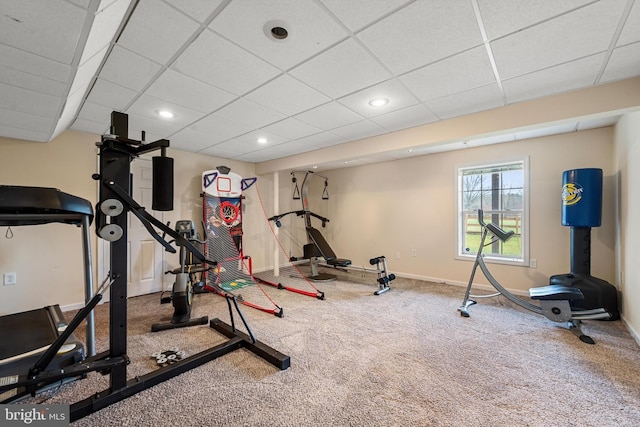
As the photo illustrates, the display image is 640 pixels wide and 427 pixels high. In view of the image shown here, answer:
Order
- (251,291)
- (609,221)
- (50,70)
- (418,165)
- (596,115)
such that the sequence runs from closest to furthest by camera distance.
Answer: (50,70) < (596,115) < (609,221) < (251,291) < (418,165)

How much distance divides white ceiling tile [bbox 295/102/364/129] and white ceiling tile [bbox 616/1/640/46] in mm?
1921

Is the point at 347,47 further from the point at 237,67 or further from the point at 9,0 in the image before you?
the point at 9,0

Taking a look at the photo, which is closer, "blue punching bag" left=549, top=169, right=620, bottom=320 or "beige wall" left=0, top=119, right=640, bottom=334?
"blue punching bag" left=549, top=169, right=620, bottom=320

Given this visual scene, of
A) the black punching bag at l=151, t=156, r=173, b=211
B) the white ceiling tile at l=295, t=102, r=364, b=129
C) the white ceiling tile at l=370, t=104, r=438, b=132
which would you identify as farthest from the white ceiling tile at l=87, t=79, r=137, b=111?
the white ceiling tile at l=370, t=104, r=438, b=132

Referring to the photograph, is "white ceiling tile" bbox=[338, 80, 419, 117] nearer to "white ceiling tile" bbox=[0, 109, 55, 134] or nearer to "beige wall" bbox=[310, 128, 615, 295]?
"beige wall" bbox=[310, 128, 615, 295]

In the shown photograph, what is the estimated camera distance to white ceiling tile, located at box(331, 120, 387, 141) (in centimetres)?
316

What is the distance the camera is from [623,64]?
1.86 m

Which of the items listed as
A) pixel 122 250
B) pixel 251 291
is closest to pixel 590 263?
pixel 251 291

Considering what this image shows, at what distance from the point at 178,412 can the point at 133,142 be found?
173 cm

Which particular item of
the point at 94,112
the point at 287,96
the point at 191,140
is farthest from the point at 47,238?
the point at 287,96

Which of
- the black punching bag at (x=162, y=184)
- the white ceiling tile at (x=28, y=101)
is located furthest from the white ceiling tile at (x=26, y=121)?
the black punching bag at (x=162, y=184)

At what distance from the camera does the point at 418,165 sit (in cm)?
470

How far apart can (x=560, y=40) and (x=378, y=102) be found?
1.31 meters

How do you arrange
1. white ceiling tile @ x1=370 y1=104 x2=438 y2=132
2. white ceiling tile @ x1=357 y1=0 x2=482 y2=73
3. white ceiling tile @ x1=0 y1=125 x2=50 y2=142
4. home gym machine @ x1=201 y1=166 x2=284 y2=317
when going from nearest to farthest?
1. white ceiling tile @ x1=357 y1=0 x2=482 y2=73
2. white ceiling tile @ x1=0 y1=125 x2=50 y2=142
3. white ceiling tile @ x1=370 y1=104 x2=438 y2=132
4. home gym machine @ x1=201 y1=166 x2=284 y2=317
